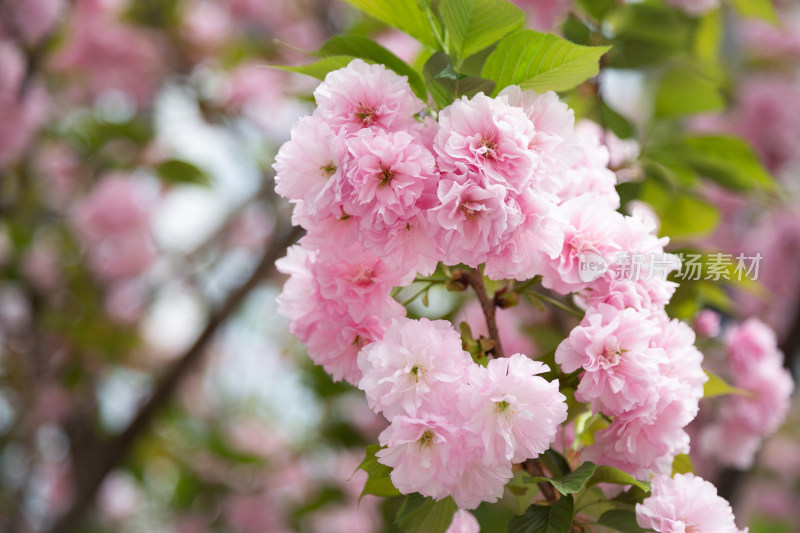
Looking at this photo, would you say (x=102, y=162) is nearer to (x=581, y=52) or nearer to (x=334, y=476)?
(x=334, y=476)

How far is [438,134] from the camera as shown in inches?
21.1

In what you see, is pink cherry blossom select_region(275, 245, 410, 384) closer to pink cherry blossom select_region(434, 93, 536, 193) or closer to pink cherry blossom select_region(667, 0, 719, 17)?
pink cherry blossom select_region(434, 93, 536, 193)

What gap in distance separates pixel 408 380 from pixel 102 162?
184 centimetres

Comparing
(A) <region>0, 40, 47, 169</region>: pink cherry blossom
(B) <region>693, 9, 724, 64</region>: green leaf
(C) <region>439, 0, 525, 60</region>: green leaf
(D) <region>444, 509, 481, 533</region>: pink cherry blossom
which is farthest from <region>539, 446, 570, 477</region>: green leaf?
(A) <region>0, 40, 47, 169</region>: pink cherry blossom

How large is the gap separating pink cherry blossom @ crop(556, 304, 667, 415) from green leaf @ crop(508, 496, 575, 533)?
0.30 feet

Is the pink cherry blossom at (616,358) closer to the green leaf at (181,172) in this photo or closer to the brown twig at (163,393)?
the brown twig at (163,393)

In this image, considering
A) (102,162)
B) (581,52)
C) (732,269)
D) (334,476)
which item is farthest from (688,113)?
(102,162)

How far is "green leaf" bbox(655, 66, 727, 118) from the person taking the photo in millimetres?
1108

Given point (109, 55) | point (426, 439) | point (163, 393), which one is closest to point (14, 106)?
point (109, 55)

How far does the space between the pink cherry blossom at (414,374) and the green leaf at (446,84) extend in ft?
0.68

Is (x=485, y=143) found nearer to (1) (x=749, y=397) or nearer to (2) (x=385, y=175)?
(2) (x=385, y=175)

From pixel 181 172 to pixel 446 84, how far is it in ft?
4.30

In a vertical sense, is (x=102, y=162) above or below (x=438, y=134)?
below

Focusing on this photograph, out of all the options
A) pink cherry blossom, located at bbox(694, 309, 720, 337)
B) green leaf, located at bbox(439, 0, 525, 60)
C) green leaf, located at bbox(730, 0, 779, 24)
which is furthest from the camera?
green leaf, located at bbox(730, 0, 779, 24)
